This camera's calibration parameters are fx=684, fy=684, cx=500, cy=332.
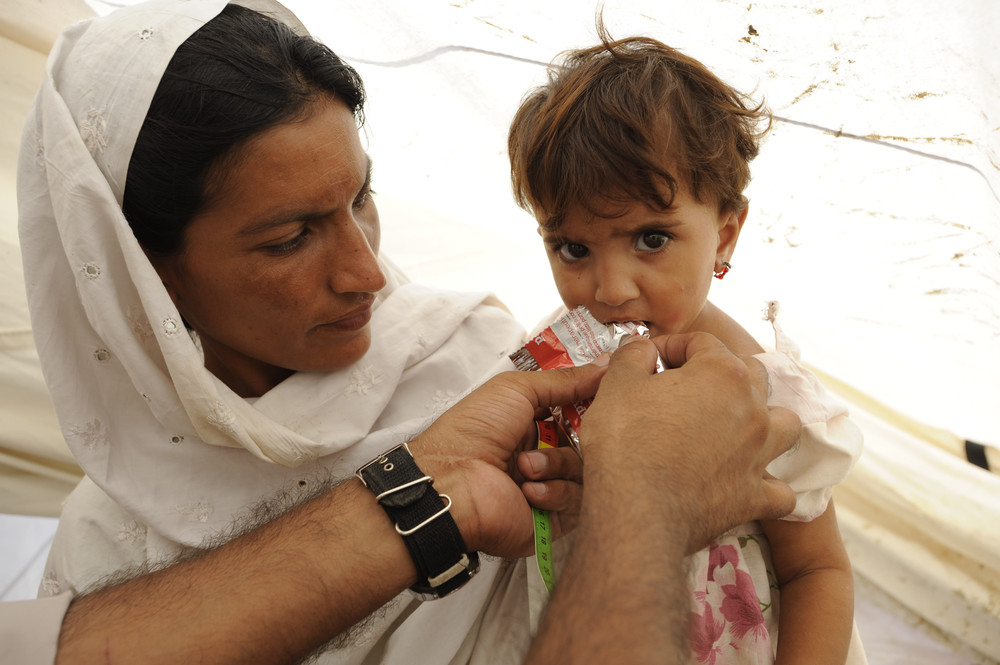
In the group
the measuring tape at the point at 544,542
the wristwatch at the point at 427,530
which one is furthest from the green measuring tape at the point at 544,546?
the wristwatch at the point at 427,530

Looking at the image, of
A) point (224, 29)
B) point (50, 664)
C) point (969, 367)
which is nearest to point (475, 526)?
point (50, 664)

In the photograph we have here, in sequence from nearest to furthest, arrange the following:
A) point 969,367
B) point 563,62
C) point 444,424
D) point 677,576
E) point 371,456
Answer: point 677,576 → point 444,424 → point 371,456 → point 563,62 → point 969,367

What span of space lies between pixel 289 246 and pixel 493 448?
0.55m

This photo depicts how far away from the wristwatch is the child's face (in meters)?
0.54

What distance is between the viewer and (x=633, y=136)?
4.56 ft

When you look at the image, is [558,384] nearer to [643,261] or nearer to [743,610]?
[643,261]

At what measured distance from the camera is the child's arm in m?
1.30

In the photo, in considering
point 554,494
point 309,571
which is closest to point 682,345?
point 554,494

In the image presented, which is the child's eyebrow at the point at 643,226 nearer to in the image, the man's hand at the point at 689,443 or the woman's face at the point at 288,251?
the man's hand at the point at 689,443

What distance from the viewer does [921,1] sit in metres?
1.54

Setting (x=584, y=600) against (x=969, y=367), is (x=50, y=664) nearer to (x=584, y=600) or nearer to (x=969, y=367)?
(x=584, y=600)

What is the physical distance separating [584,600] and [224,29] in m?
1.20

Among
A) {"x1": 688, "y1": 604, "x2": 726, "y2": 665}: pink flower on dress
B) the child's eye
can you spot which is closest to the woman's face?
the child's eye

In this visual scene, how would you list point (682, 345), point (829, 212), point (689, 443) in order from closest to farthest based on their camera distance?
point (689, 443) < point (682, 345) < point (829, 212)
